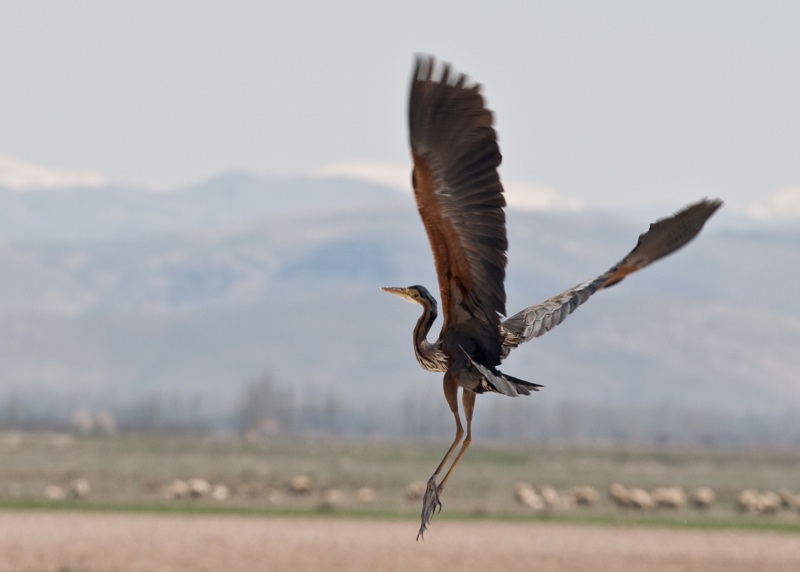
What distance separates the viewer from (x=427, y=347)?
560 centimetres

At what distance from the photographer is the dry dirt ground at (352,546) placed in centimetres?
4684

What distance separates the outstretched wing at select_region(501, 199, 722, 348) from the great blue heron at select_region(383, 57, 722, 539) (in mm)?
237

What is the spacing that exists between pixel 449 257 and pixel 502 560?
1748 inches

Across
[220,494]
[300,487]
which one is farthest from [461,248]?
[300,487]

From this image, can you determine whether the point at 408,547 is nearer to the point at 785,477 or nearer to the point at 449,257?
the point at 449,257

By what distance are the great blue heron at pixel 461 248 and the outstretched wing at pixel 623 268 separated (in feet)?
0.78

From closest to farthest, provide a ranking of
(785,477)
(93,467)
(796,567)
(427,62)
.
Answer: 1. (427,62)
2. (796,567)
3. (93,467)
4. (785,477)

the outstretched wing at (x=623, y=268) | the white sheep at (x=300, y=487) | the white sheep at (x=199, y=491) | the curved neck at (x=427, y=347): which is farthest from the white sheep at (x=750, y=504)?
the curved neck at (x=427, y=347)

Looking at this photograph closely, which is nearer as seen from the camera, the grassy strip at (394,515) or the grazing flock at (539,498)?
the grassy strip at (394,515)

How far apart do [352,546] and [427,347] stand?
46.7 metres

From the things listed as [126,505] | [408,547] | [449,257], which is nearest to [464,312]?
[449,257]

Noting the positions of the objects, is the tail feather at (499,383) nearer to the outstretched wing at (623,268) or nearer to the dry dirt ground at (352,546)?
the outstretched wing at (623,268)

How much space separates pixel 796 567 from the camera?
4788 centimetres

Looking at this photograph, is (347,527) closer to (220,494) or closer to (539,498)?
(220,494)
